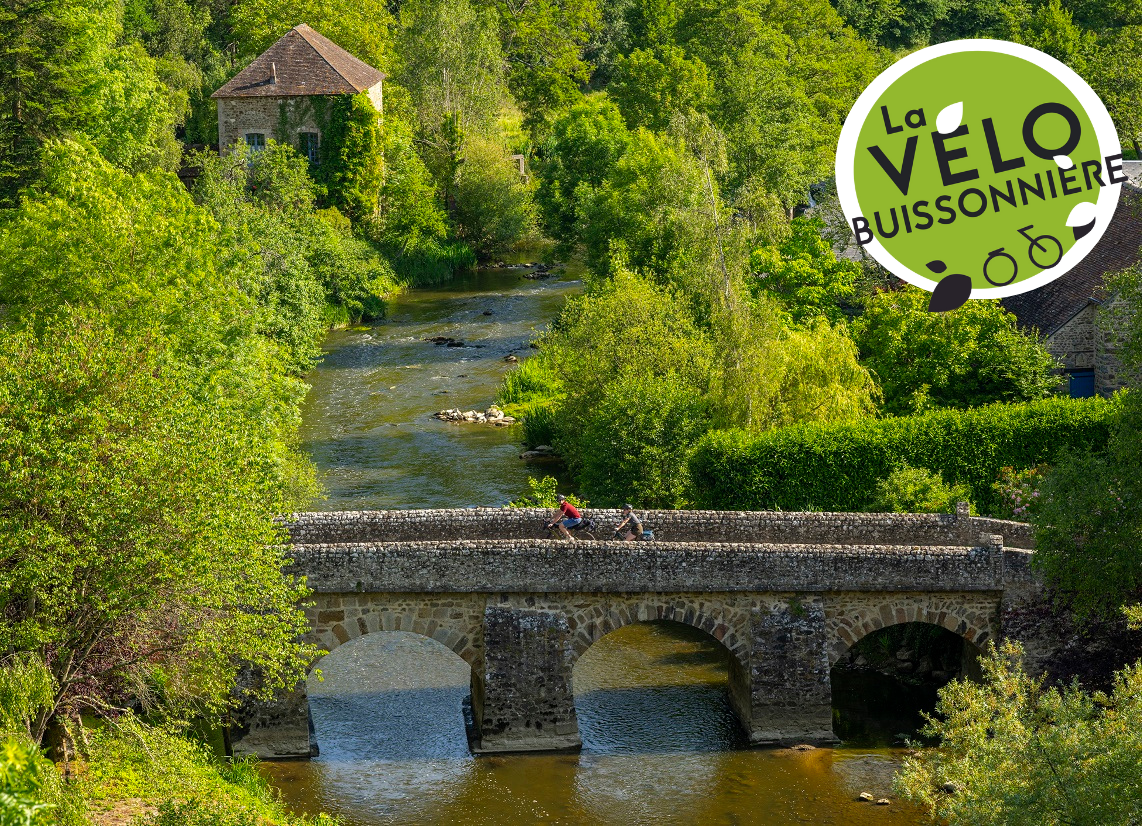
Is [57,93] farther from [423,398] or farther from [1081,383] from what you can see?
[1081,383]

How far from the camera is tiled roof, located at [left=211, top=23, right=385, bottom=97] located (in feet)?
193

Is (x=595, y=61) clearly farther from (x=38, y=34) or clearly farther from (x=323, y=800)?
(x=323, y=800)

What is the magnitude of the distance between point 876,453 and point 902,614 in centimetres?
598

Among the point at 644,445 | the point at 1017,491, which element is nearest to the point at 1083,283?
the point at 1017,491

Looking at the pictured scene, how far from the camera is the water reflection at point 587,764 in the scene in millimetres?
21078

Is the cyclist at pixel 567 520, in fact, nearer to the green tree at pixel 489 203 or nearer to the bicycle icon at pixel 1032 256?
the bicycle icon at pixel 1032 256

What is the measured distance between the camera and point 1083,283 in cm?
3353

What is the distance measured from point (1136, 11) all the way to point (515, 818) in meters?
59.5

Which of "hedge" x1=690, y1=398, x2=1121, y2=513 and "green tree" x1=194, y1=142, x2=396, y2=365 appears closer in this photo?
"hedge" x1=690, y1=398, x2=1121, y2=513

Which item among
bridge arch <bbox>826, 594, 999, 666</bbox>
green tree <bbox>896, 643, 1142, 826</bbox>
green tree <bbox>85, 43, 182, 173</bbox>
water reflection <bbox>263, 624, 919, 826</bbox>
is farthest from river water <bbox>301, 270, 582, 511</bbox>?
green tree <bbox>896, 643, 1142, 826</bbox>

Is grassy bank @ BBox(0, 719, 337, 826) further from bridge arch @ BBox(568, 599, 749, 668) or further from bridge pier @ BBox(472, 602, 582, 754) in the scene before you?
bridge arch @ BBox(568, 599, 749, 668)

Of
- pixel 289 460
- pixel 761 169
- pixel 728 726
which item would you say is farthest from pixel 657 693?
pixel 761 169

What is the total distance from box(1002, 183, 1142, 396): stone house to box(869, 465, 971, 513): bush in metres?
6.59

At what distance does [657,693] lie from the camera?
998 inches
